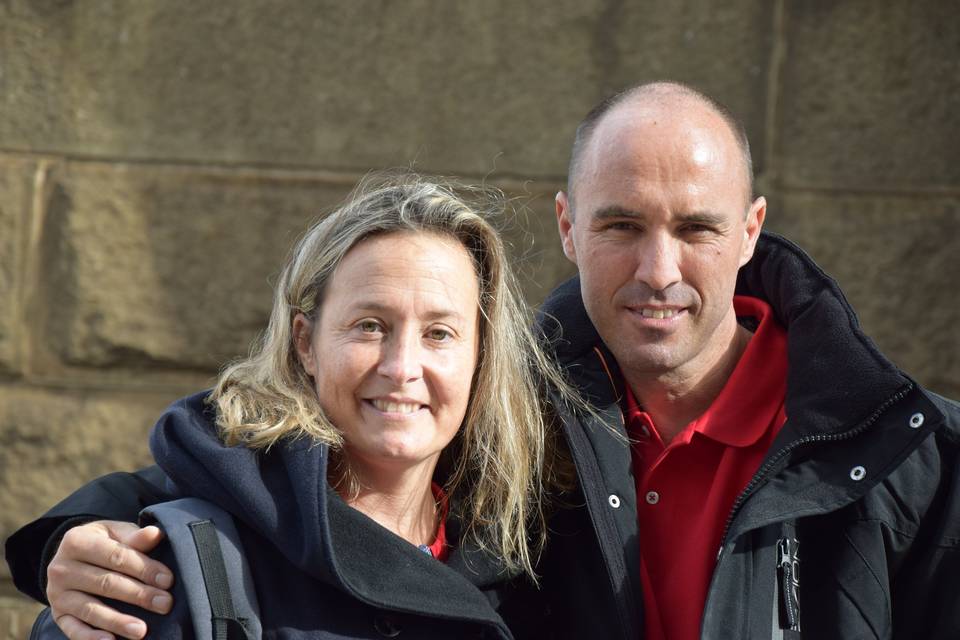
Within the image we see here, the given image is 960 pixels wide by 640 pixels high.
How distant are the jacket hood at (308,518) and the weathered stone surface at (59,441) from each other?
1290mm

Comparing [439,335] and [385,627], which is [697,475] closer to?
[439,335]

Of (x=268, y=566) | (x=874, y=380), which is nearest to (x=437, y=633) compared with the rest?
(x=268, y=566)

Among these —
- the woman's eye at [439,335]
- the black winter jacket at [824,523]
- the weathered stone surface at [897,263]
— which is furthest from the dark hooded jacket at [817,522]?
the weathered stone surface at [897,263]

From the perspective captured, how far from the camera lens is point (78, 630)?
6.53ft

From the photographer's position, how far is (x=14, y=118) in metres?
3.39

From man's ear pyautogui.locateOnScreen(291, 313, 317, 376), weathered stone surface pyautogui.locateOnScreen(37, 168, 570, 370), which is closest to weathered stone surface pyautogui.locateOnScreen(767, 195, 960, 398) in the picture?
weathered stone surface pyautogui.locateOnScreen(37, 168, 570, 370)

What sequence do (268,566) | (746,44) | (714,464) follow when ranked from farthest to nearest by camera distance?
(746,44)
(714,464)
(268,566)

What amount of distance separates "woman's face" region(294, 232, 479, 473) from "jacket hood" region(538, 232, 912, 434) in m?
0.44

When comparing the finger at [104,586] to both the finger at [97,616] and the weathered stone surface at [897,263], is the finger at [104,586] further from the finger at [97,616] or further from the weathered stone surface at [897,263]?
the weathered stone surface at [897,263]

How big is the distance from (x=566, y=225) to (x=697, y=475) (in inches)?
24.4

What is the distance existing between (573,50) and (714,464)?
137cm

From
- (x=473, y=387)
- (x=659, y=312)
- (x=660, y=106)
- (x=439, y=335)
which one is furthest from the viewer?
(x=660, y=106)

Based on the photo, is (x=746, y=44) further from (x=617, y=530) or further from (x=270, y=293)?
(x=617, y=530)

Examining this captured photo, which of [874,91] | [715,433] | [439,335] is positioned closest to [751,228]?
[715,433]
